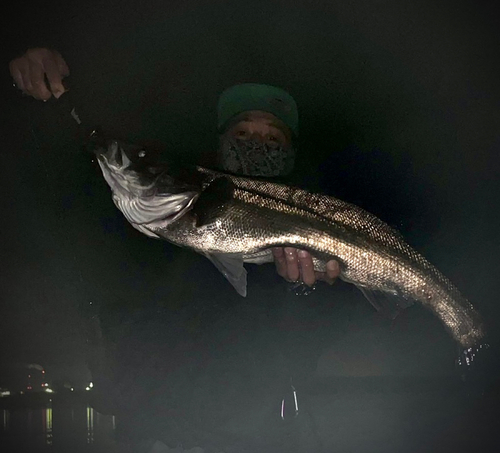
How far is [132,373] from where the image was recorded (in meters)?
2.85

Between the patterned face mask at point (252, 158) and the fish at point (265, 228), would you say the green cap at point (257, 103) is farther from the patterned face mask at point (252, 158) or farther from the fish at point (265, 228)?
the fish at point (265, 228)

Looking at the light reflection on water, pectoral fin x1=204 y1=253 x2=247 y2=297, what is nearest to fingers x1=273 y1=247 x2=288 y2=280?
pectoral fin x1=204 y1=253 x2=247 y2=297

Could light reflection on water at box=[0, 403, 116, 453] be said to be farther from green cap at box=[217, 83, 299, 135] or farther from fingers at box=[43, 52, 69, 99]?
fingers at box=[43, 52, 69, 99]

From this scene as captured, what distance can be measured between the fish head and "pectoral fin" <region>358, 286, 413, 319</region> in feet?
4.10

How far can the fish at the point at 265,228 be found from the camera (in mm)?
2230

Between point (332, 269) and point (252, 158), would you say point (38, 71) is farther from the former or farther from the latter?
point (332, 269)

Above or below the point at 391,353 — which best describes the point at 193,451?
below

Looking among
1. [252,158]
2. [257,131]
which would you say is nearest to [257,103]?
[257,131]

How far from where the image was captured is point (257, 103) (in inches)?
148

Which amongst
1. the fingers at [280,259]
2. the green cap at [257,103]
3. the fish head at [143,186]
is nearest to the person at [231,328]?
the fingers at [280,259]

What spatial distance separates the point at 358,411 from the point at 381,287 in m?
1.47

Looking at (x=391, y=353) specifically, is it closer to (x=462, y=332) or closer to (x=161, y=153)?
(x=462, y=332)

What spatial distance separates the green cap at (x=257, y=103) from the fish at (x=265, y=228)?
1.57m

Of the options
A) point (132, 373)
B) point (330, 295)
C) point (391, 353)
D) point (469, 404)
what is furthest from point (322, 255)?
point (391, 353)
